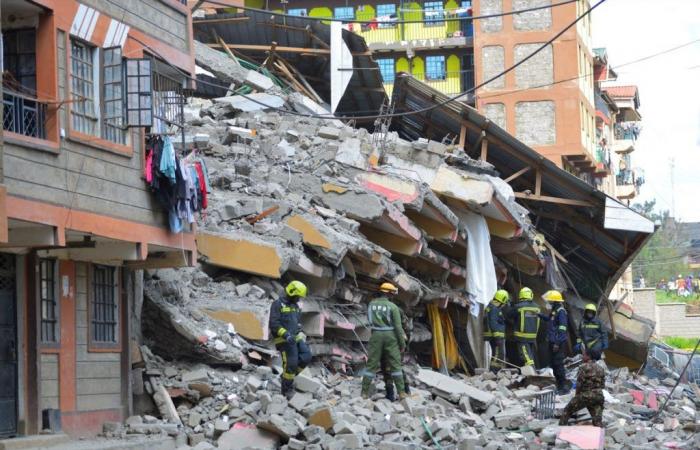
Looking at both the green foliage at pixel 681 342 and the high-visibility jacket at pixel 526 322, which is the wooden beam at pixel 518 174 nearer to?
the high-visibility jacket at pixel 526 322

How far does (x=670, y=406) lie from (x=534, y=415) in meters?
4.29

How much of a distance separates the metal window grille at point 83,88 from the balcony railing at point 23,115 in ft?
1.83

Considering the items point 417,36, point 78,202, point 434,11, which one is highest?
Answer: point 434,11

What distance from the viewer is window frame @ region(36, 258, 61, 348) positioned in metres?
15.0

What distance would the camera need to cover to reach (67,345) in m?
15.4

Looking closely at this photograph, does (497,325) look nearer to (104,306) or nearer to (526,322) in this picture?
(526,322)

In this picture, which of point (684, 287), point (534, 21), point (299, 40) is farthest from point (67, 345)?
point (684, 287)

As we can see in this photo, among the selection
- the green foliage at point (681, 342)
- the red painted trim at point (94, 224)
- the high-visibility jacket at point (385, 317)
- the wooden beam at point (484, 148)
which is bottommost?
the green foliage at point (681, 342)

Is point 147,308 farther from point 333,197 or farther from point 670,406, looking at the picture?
point 670,406

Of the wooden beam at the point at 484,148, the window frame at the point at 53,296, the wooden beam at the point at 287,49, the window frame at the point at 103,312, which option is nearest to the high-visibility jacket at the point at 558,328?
the wooden beam at the point at 484,148

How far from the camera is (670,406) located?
22.0 meters

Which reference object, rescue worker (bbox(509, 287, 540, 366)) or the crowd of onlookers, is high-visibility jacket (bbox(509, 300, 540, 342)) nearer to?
rescue worker (bbox(509, 287, 540, 366))

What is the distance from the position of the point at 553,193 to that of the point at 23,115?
1820 cm

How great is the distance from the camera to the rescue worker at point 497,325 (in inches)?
970
